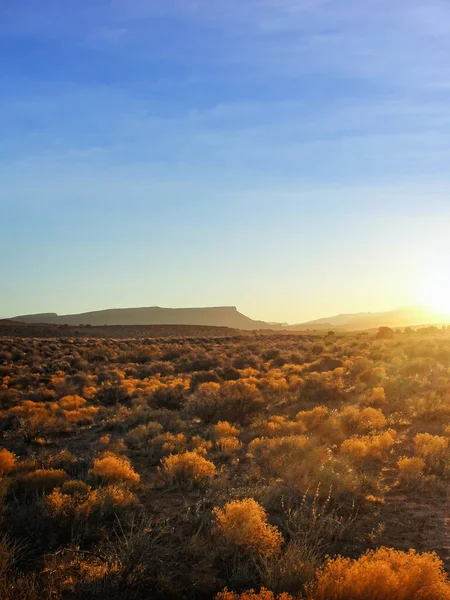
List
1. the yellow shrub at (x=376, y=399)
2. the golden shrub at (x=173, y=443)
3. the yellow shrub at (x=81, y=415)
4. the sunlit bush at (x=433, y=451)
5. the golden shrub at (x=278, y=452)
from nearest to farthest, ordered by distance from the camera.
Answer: the golden shrub at (x=278, y=452), the sunlit bush at (x=433, y=451), the golden shrub at (x=173, y=443), the yellow shrub at (x=81, y=415), the yellow shrub at (x=376, y=399)

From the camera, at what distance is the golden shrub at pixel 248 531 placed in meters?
6.42

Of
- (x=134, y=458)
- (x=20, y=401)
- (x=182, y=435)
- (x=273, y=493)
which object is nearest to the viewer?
(x=273, y=493)

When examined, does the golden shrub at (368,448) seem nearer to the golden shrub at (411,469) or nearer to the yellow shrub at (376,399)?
the golden shrub at (411,469)

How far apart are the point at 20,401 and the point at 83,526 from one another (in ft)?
44.3

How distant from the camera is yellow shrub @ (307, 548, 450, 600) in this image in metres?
4.98

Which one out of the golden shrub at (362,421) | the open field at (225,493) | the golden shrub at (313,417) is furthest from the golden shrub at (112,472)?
the golden shrub at (362,421)

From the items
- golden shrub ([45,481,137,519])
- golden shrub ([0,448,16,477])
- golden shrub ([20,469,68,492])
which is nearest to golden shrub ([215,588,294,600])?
golden shrub ([45,481,137,519])

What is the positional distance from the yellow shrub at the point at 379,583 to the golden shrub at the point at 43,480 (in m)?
5.37

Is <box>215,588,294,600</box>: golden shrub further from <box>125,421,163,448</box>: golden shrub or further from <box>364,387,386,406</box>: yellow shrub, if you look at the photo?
<box>364,387,386,406</box>: yellow shrub

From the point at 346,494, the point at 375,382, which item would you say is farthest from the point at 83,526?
the point at 375,382

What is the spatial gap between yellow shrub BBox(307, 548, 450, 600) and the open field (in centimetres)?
1

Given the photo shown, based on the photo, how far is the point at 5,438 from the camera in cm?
1373

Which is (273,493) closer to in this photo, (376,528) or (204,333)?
(376,528)

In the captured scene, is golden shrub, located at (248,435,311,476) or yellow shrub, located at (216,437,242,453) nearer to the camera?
golden shrub, located at (248,435,311,476)
